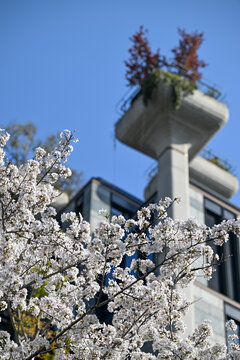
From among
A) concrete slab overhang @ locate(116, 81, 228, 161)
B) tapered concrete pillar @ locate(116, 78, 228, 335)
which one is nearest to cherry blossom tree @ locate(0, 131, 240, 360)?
tapered concrete pillar @ locate(116, 78, 228, 335)

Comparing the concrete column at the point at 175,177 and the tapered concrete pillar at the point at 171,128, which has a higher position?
the tapered concrete pillar at the point at 171,128

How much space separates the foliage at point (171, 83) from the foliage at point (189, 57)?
1780 millimetres

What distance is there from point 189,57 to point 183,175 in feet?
26.3

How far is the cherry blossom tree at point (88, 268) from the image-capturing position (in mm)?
9445

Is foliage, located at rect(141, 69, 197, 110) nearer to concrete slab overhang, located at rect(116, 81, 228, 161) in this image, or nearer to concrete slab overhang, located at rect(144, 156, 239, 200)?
concrete slab overhang, located at rect(116, 81, 228, 161)

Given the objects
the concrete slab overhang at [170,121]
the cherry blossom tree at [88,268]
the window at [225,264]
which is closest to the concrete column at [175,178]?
the concrete slab overhang at [170,121]

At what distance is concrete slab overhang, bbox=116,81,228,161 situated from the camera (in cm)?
2736

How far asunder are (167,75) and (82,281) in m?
18.8

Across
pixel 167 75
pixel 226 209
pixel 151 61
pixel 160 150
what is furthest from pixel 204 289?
pixel 151 61

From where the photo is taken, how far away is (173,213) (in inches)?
940

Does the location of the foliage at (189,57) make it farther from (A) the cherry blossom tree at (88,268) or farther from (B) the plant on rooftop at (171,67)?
(A) the cherry blossom tree at (88,268)

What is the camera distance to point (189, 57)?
102 ft

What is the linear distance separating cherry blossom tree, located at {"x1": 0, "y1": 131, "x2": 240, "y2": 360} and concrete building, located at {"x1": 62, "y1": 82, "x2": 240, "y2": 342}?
43.0ft

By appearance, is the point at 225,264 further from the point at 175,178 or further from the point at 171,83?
the point at 171,83
